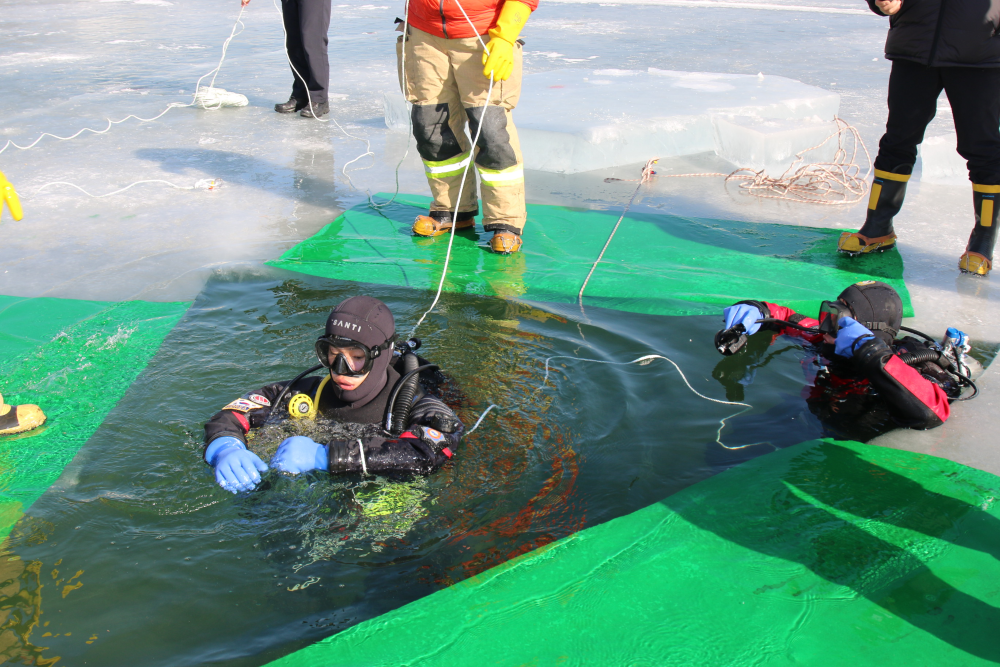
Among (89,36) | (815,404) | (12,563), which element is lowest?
(12,563)

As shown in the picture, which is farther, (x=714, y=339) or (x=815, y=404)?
(x=714, y=339)

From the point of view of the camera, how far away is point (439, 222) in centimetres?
496

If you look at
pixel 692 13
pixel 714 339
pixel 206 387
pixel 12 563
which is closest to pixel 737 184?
pixel 714 339

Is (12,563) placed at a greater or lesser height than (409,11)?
lesser

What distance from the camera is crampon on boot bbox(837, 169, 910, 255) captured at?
439 centimetres

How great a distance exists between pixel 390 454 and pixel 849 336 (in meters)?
1.82

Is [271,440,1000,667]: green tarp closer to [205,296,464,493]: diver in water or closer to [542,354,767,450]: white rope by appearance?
[542,354,767,450]: white rope

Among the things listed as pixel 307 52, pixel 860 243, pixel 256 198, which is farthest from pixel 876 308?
pixel 307 52

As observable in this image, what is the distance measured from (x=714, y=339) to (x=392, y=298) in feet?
5.64

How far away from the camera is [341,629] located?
2.07 metres

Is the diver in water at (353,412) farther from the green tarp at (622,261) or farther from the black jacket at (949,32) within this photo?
the black jacket at (949,32)

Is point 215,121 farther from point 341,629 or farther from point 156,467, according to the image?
point 341,629

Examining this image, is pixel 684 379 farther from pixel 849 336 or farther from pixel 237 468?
pixel 237 468

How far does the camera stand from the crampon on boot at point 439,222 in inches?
191
